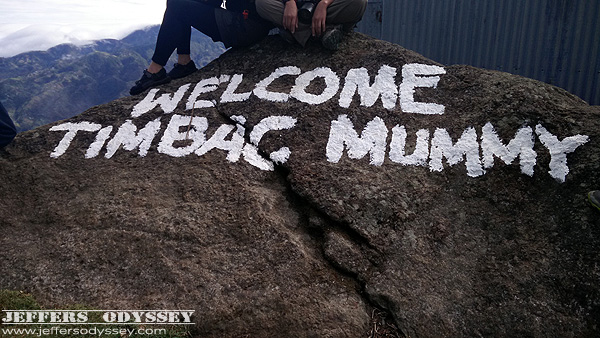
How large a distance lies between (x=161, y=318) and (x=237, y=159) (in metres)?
1.60

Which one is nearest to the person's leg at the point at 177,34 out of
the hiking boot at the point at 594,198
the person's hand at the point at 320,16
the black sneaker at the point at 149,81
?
the black sneaker at the point at 149,81

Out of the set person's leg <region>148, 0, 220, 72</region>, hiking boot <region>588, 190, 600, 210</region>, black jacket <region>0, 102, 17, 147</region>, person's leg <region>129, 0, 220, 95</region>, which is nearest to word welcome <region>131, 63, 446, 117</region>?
person's leg <region>129, 0, 220, 95</region>

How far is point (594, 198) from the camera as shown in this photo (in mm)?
3078

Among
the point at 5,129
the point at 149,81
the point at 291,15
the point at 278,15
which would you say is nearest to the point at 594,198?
the point at 291,15

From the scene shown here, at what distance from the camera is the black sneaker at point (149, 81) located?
5.17m

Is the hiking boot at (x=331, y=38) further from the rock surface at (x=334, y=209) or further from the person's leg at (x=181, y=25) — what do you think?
the person's leg at (x=181, y=25)

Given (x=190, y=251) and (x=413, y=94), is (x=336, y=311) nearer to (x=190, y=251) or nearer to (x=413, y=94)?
(x=190, y=251)

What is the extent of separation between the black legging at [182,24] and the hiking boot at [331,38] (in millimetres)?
1548

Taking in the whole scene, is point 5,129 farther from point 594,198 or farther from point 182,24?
point 594,198

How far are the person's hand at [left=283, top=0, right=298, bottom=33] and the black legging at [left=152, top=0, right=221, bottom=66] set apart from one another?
108cm

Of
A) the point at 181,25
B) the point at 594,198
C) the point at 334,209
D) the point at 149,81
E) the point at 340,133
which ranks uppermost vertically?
the point at 181,25

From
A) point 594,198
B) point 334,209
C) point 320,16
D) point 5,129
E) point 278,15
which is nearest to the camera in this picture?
point 594,198

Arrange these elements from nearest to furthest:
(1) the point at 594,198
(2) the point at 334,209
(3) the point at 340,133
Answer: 1. (1) the point at 594,198
2. (2) the point at 334,209
3. (3) the point at 340,133

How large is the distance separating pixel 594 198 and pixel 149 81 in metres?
4.81
